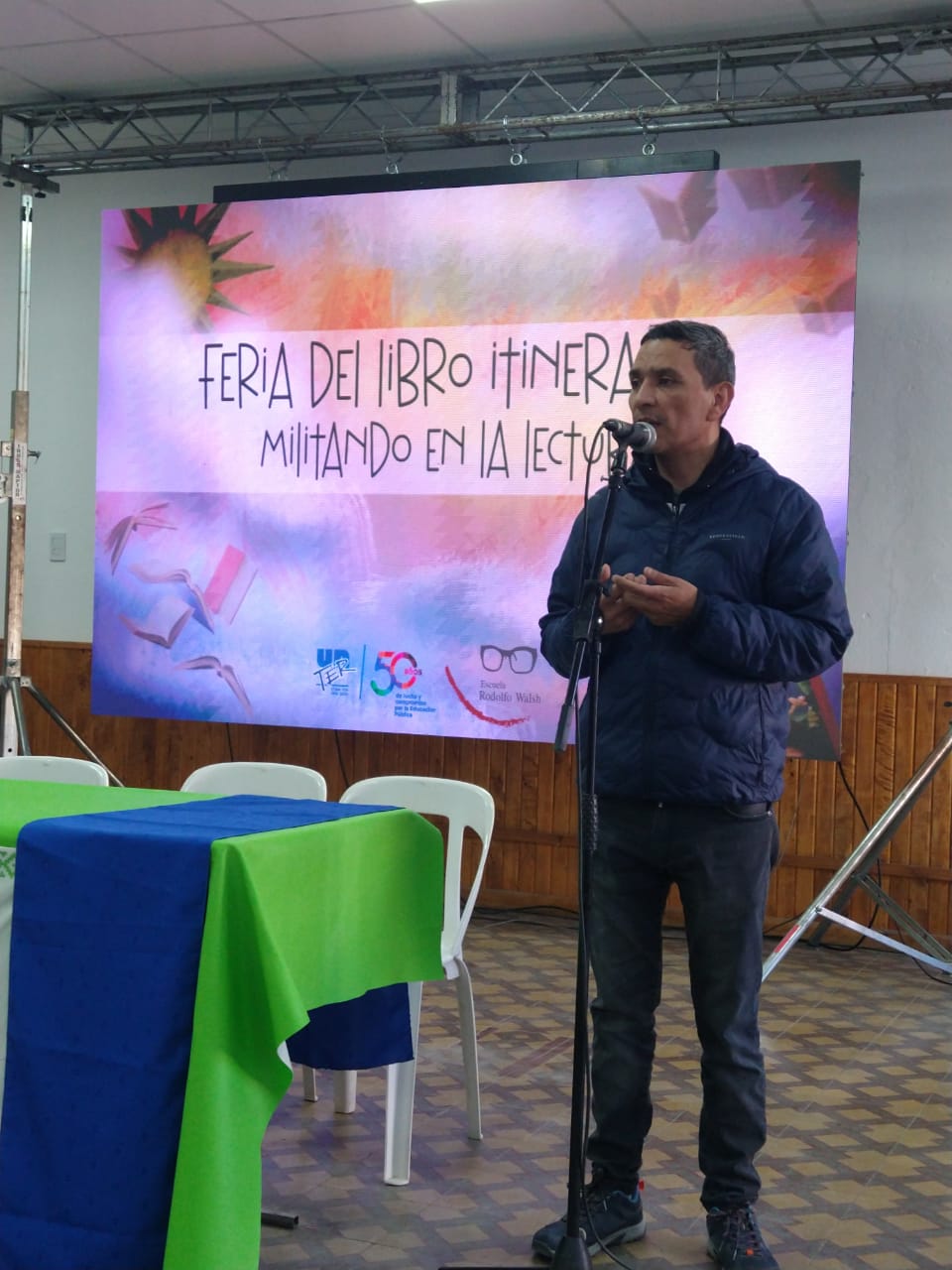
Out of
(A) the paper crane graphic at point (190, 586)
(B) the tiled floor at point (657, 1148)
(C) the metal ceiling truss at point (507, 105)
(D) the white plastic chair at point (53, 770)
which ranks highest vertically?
(C) the metal ceiling truss at point (507, 105)

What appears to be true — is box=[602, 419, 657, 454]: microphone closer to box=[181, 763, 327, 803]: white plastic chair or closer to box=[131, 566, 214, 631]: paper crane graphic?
box=[181, 763, 327, 803]: white plastic chair

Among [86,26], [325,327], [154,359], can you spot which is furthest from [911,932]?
[86,26]

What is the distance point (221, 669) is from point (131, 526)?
72cm

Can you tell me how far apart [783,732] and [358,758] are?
385 centimetres

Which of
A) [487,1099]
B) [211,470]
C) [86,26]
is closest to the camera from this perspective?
[487,1099]

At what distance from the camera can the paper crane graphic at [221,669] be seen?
579 cm

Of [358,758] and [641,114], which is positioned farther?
[358,758]

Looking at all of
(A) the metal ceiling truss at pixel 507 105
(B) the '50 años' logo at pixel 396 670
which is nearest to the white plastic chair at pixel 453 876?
(B) the '50 años' logo at pixel 396 670

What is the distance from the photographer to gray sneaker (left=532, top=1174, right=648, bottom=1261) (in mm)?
2537

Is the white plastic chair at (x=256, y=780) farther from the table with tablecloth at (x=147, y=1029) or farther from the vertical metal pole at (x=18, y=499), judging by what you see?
the vertical metal pole at (x=18, y=499)

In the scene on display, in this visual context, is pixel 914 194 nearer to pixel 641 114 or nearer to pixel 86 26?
pixel 641 114

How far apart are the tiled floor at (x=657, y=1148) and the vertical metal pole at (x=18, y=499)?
2263mm

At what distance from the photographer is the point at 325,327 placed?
5707 mm

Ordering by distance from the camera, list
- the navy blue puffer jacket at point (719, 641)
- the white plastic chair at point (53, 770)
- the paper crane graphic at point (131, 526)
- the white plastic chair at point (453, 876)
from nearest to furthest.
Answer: the navy blue puffer jacket at point (719, 641)
the white plastic chair at point (453, 876)
the white plastic chair at point (53, 770)
the paper crane graphic at point (131, 526)
